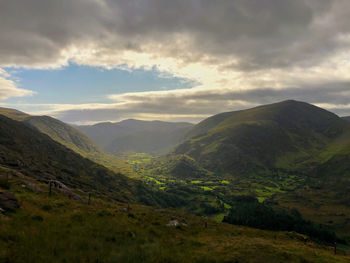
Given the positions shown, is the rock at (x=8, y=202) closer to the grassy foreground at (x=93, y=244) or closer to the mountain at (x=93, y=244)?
the mountain at (x=93, y=244)

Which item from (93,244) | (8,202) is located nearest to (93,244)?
(93,244)

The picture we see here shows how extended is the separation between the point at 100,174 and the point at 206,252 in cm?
18527

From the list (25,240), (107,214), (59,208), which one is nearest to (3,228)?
(25,240)

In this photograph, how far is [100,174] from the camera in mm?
187500

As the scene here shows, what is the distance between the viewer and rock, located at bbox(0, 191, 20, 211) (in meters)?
20.3

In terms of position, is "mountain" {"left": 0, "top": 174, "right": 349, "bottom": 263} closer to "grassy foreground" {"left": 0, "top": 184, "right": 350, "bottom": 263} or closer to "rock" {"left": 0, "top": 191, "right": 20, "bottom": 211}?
"grassy foreground" {"left": 0, "top": 184, "right": 350, "bottom": 263}

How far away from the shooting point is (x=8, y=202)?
21000 millimetres

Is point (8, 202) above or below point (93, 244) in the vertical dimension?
above

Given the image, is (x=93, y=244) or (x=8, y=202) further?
(x=8, y=202)

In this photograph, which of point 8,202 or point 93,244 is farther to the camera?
point 8,202

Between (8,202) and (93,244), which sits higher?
(8,202)

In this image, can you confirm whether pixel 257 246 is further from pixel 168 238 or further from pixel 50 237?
pixel 50 237

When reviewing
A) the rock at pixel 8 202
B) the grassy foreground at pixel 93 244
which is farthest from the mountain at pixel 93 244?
the rock at pixel 8 202

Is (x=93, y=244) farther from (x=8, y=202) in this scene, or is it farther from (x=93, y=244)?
(x=8, y=202)
